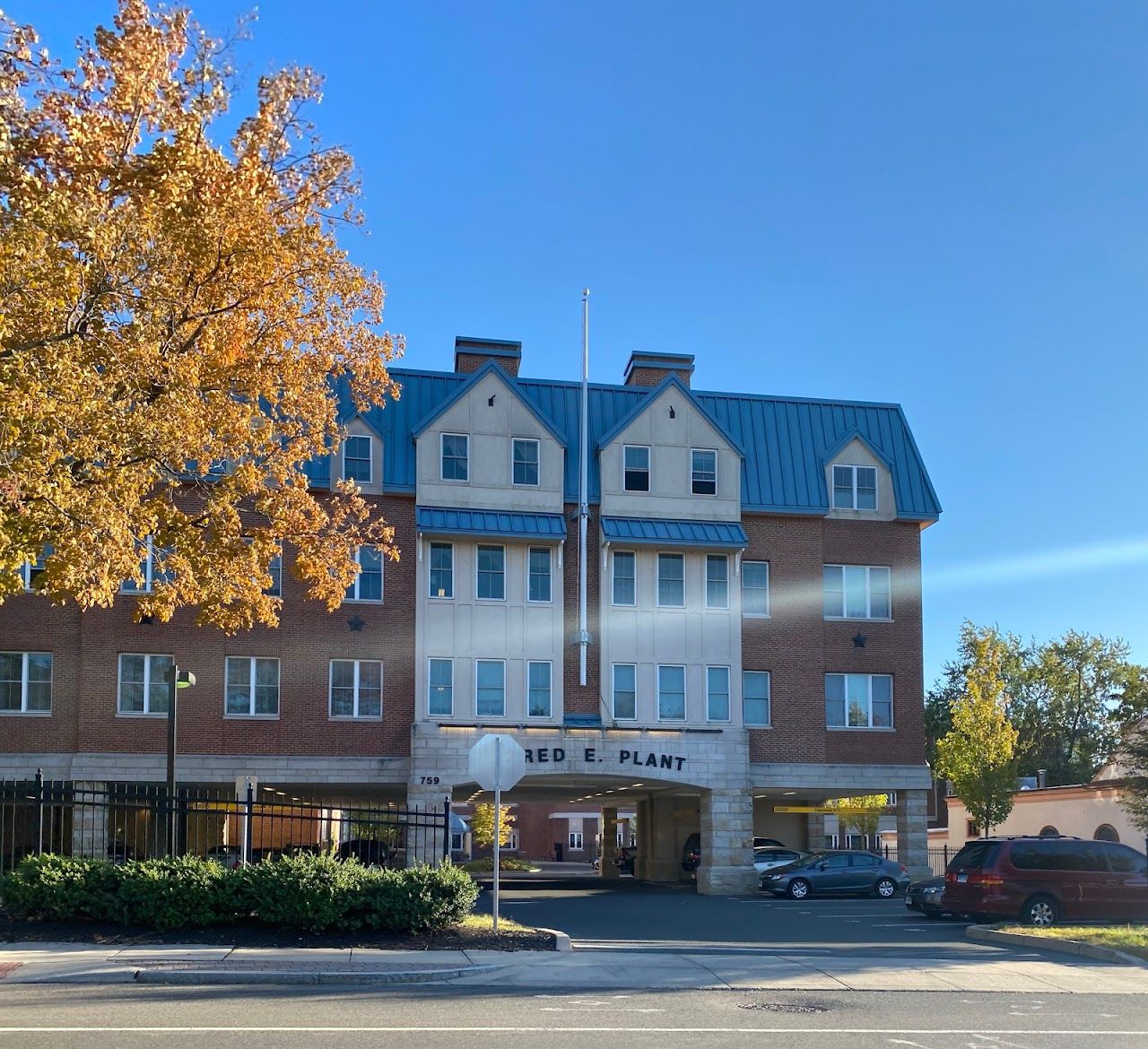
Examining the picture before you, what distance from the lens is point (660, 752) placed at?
118 ft

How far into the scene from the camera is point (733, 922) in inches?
1056

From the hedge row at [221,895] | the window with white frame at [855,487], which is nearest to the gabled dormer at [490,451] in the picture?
the window with white frame at [855,487]

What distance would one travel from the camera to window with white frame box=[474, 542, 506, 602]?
3684 centimetres

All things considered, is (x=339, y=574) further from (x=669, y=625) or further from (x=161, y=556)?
(x=669, y=625)

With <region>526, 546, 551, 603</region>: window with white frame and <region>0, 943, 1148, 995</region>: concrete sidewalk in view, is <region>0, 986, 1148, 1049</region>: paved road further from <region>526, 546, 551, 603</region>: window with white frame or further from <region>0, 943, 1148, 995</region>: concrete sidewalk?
<region>526, 546, 551, 603</region>: window with white frame

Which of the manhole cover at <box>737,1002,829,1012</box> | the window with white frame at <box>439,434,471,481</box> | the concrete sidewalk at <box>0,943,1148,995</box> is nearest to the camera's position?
the manhole cover at <box>737,1002,829,1012</box>

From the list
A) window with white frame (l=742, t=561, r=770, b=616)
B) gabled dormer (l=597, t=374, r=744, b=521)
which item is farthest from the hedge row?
window with white frame (l=742, t=561, r=770, b=616)

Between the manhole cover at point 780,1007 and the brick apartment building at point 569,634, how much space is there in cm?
2166

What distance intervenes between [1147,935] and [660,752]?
1709 cm

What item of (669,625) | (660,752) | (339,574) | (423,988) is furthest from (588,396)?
(423,988)

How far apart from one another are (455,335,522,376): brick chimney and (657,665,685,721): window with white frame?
9.86 metres

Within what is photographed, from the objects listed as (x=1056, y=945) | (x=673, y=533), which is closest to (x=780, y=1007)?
(x=1056, y=945)

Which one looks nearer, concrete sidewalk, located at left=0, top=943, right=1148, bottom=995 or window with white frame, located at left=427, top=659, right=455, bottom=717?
concrete sidewalk, located at left=0, top=943, right=1148, bottom=995

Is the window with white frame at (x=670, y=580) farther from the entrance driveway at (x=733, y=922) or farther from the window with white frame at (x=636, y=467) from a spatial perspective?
the entrance driveway at (x=733, y=922)
